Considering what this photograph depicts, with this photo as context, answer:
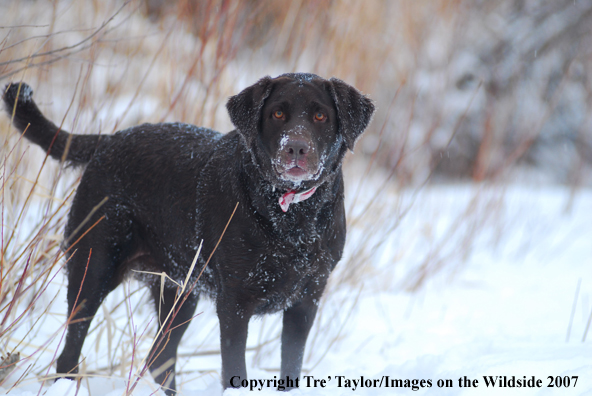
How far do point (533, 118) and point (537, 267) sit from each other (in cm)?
404

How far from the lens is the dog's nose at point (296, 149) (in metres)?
1.87

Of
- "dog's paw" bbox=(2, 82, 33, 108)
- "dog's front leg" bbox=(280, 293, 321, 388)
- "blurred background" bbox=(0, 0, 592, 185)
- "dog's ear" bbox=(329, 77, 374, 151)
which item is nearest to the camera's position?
"dog's ear" bbox=(329, 77, 374, 151)

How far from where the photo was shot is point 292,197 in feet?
6.63

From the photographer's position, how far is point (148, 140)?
2420 mm

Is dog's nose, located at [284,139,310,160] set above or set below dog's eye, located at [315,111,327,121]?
below

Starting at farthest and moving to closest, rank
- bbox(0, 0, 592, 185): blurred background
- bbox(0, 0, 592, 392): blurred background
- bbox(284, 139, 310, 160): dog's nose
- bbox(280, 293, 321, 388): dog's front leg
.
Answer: bbox(0, 0, 592, 185): blurred background
bbox(0, 0, 592, 392): blurred background
bbox(280, 293, 321, 388): dog's front leg
bbox(284, 139, 310, 160): dog's nose

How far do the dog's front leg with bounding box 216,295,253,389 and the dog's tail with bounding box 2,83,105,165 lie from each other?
1.09 metres

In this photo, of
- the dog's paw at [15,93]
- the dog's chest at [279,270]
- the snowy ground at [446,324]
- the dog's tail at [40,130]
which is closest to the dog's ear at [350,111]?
the dog's chest at [279,270]

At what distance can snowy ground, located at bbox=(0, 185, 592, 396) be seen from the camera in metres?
2.28

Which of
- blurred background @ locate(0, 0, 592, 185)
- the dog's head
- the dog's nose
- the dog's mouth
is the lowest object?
the dog's mouth

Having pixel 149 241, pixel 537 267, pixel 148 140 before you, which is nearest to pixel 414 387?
pixel 149 241

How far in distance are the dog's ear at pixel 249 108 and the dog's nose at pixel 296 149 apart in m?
0.23

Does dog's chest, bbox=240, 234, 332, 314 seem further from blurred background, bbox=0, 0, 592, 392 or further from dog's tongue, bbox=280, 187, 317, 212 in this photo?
blurred background, bbox=0, 0, 592, 392

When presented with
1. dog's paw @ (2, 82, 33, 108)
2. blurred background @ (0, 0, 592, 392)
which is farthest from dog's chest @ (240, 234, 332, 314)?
dog's paw @ (2, 82, 33, 108)
